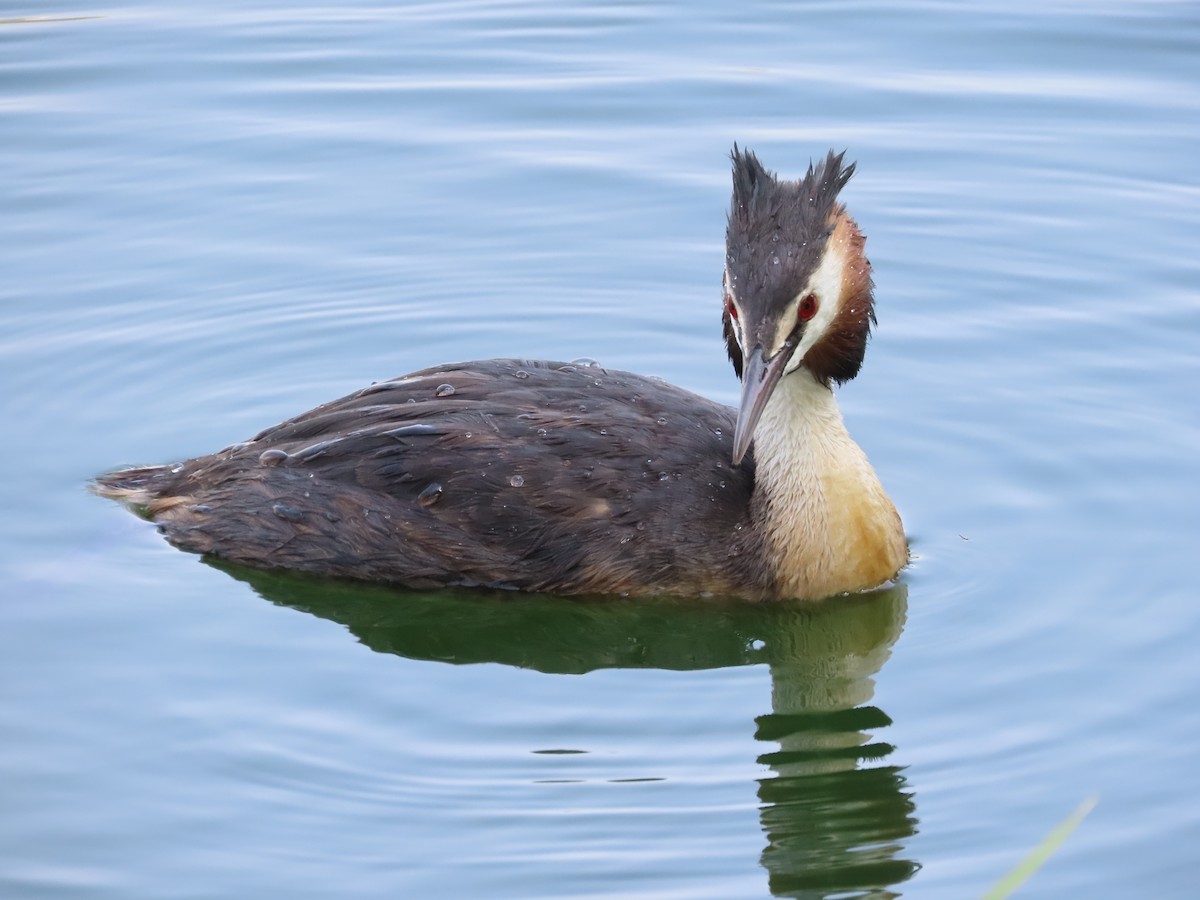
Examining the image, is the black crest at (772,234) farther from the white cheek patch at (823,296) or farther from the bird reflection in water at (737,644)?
the bird reflection in water at (737,644)

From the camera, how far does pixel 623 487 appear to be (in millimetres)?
8984

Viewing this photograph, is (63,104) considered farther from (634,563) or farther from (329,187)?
(634,563)

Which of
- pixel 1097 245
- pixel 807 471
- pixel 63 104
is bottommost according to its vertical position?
pixel 807 471

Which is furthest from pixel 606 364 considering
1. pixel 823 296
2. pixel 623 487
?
pixel 823 296

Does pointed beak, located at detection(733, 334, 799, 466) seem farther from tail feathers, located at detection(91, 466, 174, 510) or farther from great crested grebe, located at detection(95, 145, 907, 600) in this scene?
tail feathers, located at detection(91, 466, 174, 510)

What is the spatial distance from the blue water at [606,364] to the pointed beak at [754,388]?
1001mm

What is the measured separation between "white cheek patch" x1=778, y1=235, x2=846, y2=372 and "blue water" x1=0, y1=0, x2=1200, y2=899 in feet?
4.12

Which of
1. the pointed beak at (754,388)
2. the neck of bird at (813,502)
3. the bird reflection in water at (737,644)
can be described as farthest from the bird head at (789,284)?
the bird reflection in water at (737,644)

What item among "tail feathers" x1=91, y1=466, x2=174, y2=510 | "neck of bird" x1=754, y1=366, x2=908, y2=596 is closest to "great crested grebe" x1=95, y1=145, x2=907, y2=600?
"neck of bird" x1=754, y1=366, x2=908, y2=596

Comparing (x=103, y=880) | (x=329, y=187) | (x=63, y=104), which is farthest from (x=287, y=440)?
(x=63, y=104)

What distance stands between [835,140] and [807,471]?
532 cm

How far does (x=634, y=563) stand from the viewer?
29.5 feet

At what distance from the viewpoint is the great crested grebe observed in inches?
351

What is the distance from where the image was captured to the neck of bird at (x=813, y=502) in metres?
9.04
